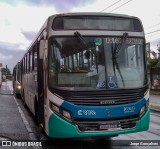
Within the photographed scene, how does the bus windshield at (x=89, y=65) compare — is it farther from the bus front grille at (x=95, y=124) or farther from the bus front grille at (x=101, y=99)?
the bus front grille at (x=95, y=124)

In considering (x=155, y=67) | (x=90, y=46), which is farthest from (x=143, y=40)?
(x=155, y=67)

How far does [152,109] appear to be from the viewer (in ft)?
64.7

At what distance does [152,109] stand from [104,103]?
1245 cm

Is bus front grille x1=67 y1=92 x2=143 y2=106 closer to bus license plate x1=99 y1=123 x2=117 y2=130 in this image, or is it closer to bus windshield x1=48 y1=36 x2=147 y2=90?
bus windshield x1=48 y1=36 x2=147 y2=90

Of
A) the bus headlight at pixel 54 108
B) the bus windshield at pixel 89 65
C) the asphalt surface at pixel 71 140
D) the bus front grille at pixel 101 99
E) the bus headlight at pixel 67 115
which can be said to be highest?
the bus windshield at pixel 89 65

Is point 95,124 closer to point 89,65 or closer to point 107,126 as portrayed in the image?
point 107,126

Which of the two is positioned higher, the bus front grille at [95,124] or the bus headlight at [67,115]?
the bus headlight at [67,115]

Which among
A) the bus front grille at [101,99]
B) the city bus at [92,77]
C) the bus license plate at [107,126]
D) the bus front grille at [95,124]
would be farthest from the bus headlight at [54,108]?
the bus license plate at [107,126]

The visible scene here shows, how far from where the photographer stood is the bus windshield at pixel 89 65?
26.1ft

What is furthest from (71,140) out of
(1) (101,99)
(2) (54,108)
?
(1) (101,99)

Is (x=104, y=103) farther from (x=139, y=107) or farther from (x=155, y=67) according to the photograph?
(x=155, y=67)

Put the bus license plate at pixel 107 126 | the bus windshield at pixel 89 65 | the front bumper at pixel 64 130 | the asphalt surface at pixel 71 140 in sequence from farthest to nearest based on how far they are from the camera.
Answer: the asphalt surface at pixel 71 140 → the bus windshield at pixel 89 65 → the bus license plate at pixel 107 126 → the front bumper at pixel 64 130

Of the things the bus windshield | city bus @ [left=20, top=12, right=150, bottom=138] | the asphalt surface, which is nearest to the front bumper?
city bus @ [left=20, top=12, right=150, bottom=138]

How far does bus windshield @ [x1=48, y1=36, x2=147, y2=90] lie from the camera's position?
7.96 meters
